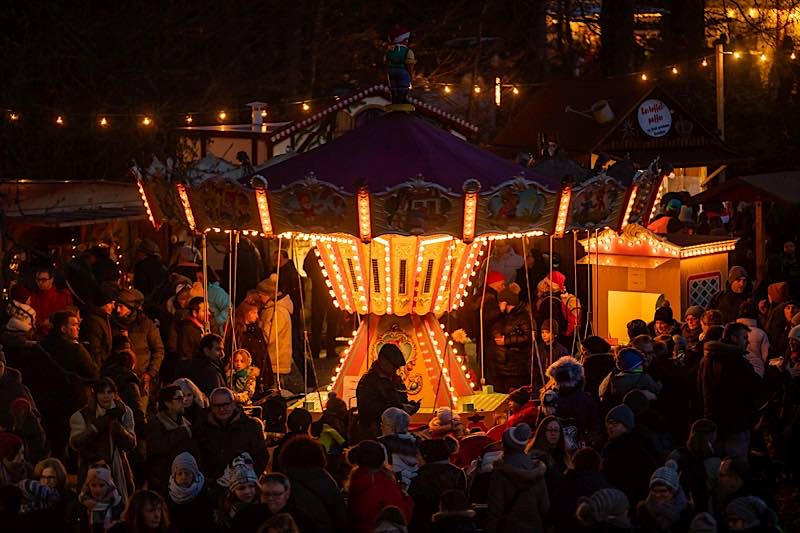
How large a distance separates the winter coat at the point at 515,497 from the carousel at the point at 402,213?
443cm

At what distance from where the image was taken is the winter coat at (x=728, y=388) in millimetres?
12609

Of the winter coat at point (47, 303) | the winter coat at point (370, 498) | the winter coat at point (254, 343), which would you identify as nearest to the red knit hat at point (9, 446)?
the winter coat at point (370, 498)

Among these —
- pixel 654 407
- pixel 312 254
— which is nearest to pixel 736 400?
pixel 654 407

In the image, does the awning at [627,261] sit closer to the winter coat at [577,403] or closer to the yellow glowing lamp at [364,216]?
the yellow glowing lamp at [364,216]

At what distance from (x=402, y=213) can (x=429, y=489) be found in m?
4.36

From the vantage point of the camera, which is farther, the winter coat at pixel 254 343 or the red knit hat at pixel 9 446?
the winter coat at pixel 254 343

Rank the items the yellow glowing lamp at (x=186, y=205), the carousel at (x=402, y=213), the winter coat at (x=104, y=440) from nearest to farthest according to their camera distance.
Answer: the winter coat at (x=104, y=440) → the carousel at (x=402, y=213) → the yellow glowing lamp at (x=186, y=205)

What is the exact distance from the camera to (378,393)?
13.0 metres

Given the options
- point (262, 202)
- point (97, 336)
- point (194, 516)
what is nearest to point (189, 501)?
point (194, 516)

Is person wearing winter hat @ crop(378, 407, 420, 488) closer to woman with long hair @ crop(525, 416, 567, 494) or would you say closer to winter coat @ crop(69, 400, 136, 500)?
woman with long hair @ crop(525, 416, 567, 494)

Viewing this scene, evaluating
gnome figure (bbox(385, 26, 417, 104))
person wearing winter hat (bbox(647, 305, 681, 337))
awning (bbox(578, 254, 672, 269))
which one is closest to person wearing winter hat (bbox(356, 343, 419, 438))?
gnome figure (bbox(385, 26, 417, 104))

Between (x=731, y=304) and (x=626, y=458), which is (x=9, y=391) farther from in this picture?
(x=731, y=304)

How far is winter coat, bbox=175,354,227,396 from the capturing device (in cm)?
1325

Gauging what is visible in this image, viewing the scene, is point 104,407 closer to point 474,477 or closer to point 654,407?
point 474,477
